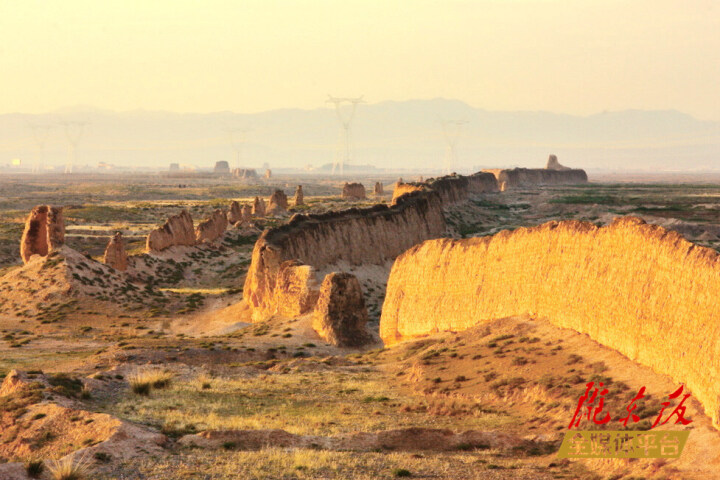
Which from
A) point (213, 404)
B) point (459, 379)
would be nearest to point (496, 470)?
point (459, 379)

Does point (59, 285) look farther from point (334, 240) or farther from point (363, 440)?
point (363, 440)

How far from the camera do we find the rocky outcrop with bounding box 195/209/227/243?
87.5 m

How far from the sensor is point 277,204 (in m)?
129

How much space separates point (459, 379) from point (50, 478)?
48.0 feet

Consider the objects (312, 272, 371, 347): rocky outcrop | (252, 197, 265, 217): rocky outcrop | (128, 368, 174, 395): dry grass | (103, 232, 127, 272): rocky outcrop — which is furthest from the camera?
(252, 197, 265, 217): rocky outcrop

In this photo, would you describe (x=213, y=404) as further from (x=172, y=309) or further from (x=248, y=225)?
(x=248, y=225)

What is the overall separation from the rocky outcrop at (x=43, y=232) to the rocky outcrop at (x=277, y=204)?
5881 cm

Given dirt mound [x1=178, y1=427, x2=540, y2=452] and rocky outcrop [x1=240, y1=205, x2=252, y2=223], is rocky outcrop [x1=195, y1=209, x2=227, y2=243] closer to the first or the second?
rocky outcrop [x1=240, y1=205, x2=252, y2=223]

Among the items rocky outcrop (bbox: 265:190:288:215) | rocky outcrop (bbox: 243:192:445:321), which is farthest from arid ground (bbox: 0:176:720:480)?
rocky outcrop (bbox: 265:190:288:215)

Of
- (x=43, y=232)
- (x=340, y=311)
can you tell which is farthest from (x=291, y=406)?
(x=43, y=232)

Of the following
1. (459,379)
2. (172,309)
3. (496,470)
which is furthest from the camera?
(172,309)

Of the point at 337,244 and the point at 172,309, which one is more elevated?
the point at 337,244

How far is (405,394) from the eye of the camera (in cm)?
2905

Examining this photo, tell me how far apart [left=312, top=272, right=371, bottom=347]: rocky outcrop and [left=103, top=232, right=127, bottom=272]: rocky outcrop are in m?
30.2
